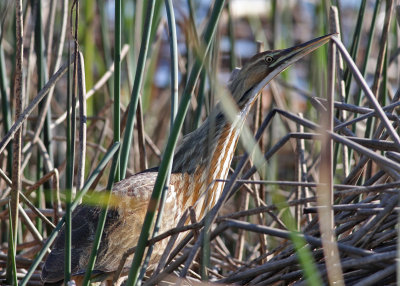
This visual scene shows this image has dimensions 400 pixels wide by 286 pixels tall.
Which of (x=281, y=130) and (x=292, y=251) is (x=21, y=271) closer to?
(x=292, y=251)

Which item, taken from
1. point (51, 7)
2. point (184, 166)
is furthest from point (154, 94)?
point (184, 166)

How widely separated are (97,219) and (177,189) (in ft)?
0.96

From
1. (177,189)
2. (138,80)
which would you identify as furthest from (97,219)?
(138,80)

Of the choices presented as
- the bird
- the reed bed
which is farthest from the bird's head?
the reed bed

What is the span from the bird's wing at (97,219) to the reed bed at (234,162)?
0.10m

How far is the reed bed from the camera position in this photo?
56.8 inches

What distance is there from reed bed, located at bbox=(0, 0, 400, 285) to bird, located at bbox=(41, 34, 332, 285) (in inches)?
3.6

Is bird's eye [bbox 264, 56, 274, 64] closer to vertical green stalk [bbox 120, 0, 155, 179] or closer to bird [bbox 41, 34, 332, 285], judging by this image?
bird [bbox 41, 34, 332, 285]

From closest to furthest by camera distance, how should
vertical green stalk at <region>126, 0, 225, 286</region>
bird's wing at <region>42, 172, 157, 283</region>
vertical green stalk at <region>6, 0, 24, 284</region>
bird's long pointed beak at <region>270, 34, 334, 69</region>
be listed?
1. vertical green stalk at <region>126, 0, 225, 286</region>
2. vertical green stalk at <region>6, 0, 24, 284</region>
3. bird's long pointed beak at <region>270, 34, 334, 69</region>
4. bird's wing at <region>42, 172, 157, 283</region>

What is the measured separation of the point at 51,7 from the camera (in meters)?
2.72

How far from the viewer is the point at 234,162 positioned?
2965 mm

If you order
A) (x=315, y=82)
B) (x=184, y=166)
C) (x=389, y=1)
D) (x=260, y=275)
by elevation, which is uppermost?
(x=389, y=1)

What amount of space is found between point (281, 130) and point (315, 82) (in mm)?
552

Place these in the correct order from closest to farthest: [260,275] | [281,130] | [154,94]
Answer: [260,275] → [281,130] → [154,94]
